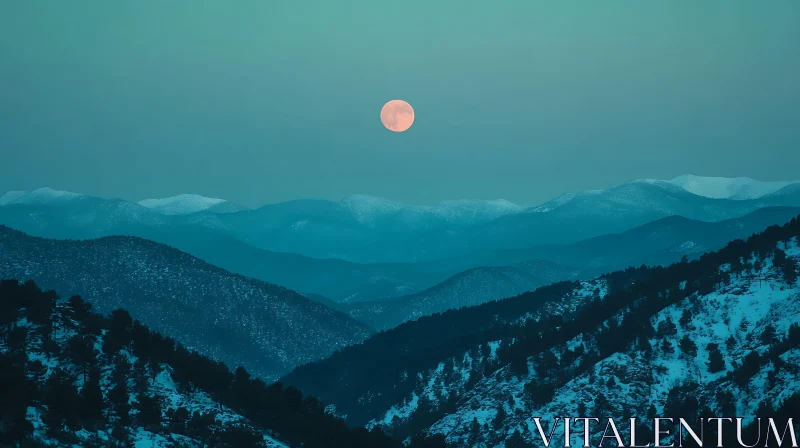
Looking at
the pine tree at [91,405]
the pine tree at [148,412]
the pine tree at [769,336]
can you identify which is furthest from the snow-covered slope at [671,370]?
the pine tree at [91,405]

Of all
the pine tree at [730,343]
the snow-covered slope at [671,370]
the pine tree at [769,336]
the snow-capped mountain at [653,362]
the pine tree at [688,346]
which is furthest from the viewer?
the pine tree at [688,346]

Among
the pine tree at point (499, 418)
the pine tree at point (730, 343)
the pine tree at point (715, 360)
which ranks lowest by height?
the pine tree at point (499, 418)

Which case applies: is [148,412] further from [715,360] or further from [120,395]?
[715,360]

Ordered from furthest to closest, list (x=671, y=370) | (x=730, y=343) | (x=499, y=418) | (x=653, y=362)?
(x=499, y=418), (x=653, y=362), (x=730, y=343), (x=671, y=370)

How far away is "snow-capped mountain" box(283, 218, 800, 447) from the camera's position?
4574 inches

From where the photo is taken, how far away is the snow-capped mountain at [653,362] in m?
116

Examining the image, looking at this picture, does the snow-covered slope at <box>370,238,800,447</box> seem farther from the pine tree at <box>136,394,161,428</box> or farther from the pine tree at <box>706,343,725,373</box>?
the pine tree at <box>136,394,161,428</box>

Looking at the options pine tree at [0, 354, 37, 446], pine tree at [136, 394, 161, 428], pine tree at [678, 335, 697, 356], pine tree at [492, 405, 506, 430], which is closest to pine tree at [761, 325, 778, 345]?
pine tree at [678, 335, 697, 356]

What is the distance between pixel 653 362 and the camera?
130 meters

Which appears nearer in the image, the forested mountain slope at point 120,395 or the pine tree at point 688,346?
the forested mountain slope at point 120,395

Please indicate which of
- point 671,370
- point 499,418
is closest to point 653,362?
point 671,370

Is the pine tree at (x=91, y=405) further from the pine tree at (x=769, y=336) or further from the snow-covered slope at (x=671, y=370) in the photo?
the pine tree at (x=769, y=336)

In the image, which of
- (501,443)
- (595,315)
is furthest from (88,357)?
(595,315)

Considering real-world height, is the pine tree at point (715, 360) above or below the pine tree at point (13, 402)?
below
